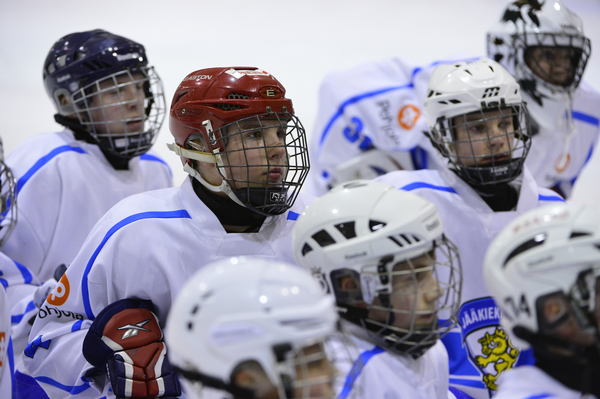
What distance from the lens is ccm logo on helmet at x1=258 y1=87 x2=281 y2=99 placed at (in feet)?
5.92

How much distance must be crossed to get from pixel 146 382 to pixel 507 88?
4.45 feet

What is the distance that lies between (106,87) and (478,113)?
1353 mm

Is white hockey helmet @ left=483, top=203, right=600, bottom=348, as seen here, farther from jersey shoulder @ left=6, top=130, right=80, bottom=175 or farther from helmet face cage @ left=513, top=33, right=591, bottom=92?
helmet face cage @ left=513, top=33, right=591, bottom=92

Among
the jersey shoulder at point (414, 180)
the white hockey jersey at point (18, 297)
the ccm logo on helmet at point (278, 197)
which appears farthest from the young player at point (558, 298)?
the white hockey jersey at point (18, 297)

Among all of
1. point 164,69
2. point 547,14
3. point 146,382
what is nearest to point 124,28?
point 164,69

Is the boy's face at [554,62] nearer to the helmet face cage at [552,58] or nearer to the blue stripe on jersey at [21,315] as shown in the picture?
the helmet face cage at [552,58]

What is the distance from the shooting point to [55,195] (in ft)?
8.19

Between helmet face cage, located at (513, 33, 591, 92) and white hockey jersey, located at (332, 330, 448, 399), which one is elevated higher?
helmet face cage, located at (513, 33, 591, 92)

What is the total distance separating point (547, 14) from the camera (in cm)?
296

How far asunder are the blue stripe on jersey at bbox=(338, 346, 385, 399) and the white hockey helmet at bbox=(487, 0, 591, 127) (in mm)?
2086

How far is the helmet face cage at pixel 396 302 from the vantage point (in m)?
1.31

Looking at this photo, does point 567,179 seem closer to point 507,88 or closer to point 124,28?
point 507,88

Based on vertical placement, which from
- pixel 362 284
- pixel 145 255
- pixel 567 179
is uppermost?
pixel 362 284

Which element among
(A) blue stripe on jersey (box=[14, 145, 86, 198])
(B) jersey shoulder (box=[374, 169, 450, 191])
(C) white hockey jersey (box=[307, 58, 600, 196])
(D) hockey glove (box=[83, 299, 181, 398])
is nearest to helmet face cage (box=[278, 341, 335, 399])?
(D) hockey glove (box=[83, 299, 181, 398])
